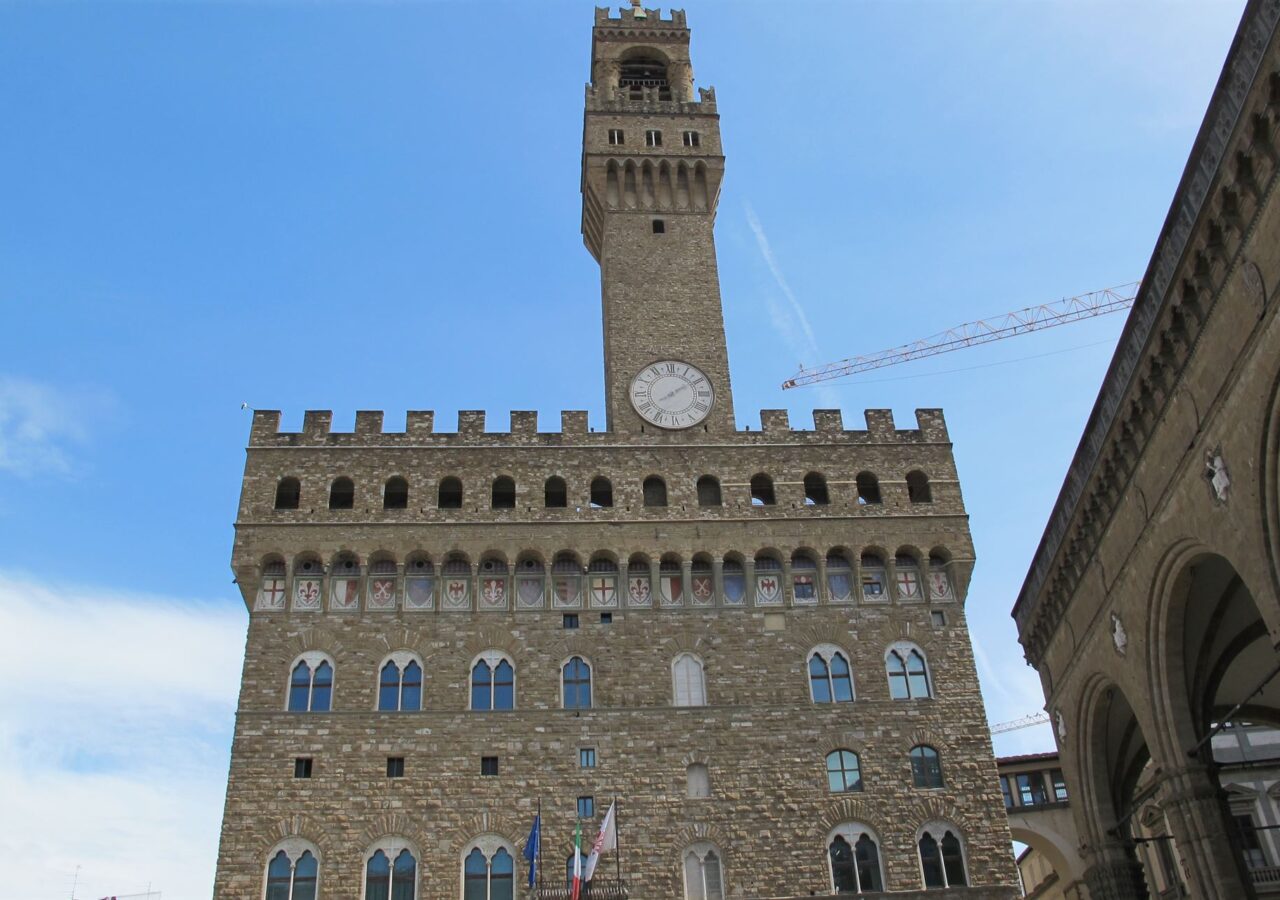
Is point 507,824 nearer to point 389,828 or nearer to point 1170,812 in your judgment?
point 389,828

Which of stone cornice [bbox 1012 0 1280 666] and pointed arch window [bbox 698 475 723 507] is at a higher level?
pointed arch window [bbox 698 475 723 507]

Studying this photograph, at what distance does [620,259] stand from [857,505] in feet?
36.3

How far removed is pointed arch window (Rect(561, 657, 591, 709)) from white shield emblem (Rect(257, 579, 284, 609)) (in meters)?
7.52

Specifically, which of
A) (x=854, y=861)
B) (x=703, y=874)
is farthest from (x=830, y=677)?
(x=703, y=874)

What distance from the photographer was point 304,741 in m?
28.5

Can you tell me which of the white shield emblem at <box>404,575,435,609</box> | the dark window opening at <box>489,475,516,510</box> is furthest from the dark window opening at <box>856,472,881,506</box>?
the white shield emblem at <box>404,575,435,609</box>

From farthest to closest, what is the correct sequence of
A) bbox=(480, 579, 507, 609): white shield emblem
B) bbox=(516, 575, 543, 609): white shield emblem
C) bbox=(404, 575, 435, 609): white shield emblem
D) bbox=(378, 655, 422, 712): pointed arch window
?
1. bbox=(516, 575, 543, 609): white shield emblem
2. bbox=(480, 579, 507, 609): white shield emblem
3. bbox=(404, 575, 435, 609): white shield emblem
4. bbox=(378, 655, 422, 712): pointed arch window

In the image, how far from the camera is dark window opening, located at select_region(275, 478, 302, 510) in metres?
32.0

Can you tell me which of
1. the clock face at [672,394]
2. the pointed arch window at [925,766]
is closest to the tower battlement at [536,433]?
the clock face at [672,394]

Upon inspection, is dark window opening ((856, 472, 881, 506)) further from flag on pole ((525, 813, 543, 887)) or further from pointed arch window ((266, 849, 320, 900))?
pointed arch window ((266, 849, 320, 900))

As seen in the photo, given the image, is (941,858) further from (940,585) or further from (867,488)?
(867,488)

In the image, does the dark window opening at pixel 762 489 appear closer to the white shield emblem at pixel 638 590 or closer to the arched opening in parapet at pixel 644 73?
the white shield emblem at pixel 638 590

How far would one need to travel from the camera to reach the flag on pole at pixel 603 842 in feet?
86.9

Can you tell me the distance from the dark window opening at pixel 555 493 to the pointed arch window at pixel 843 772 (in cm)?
972
